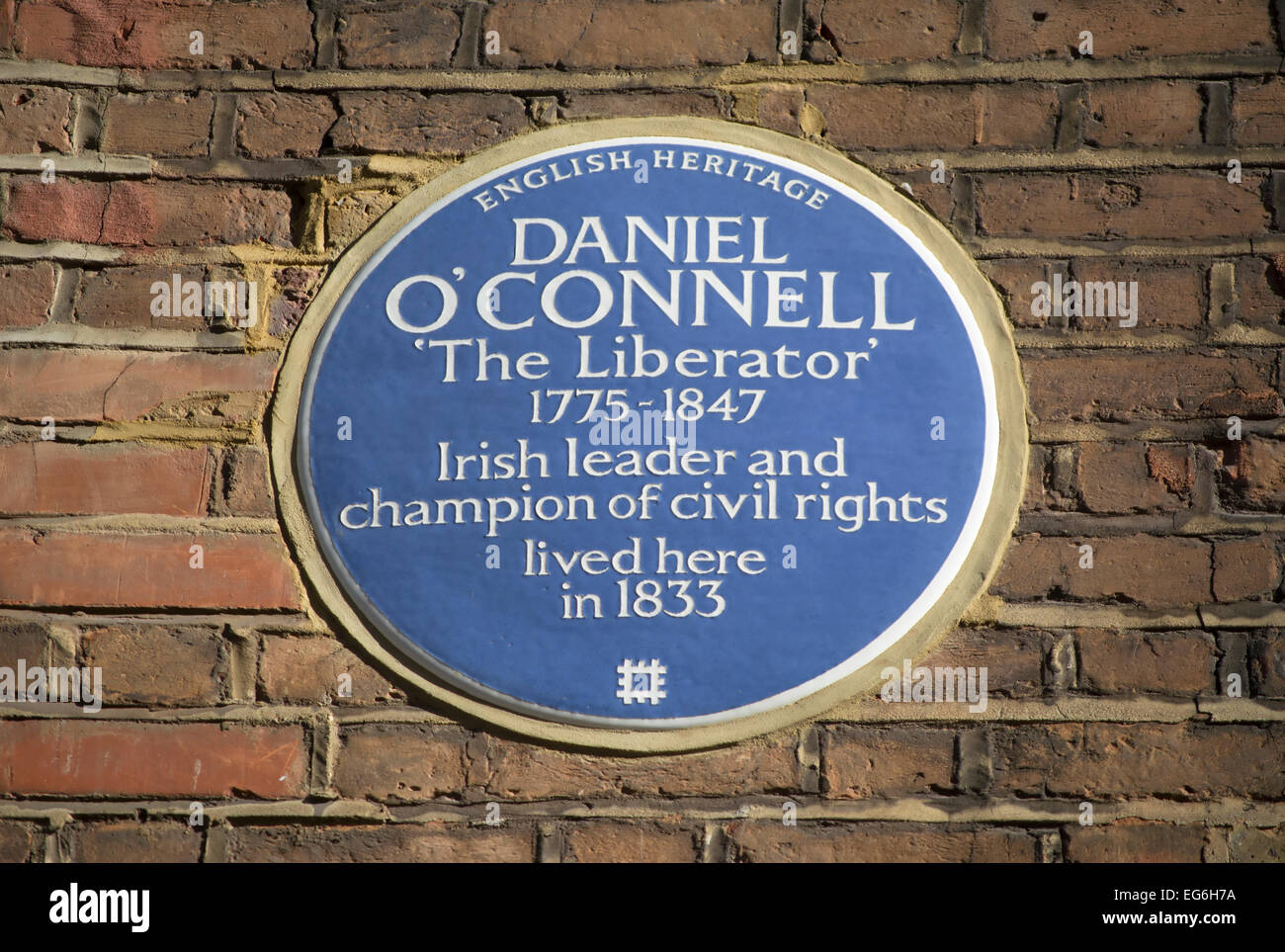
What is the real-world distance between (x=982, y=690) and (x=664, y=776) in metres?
0.37

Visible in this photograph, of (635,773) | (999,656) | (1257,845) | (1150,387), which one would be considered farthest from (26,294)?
(1257,845)

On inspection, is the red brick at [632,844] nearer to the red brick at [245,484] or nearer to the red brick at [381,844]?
the red brick at [381,844]

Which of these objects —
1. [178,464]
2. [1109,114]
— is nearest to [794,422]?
[1109,114]

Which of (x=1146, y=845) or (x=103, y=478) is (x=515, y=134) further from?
(x=1146, y=845)

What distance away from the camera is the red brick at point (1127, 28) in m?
1.44

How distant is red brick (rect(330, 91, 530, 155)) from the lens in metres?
1.49

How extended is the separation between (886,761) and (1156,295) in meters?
0.62

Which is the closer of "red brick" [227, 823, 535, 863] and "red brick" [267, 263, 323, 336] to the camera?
"red brick" [227, 823, 535, 863]

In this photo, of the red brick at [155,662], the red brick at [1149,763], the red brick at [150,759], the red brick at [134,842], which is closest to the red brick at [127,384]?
the red brick at [155,662]

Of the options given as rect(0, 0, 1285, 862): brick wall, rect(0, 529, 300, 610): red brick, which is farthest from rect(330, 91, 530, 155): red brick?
rect(0, 529, 300, 610): red brick

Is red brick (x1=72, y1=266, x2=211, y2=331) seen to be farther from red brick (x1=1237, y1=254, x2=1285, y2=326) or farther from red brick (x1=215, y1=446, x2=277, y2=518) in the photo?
red brick (x1=1237, y1=254, x2=1285, y2=326)

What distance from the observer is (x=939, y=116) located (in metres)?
1.46

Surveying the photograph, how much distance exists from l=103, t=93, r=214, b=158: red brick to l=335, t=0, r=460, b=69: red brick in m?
Answer: 0.19

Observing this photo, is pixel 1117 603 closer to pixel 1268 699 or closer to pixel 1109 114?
pixel 1268 699
